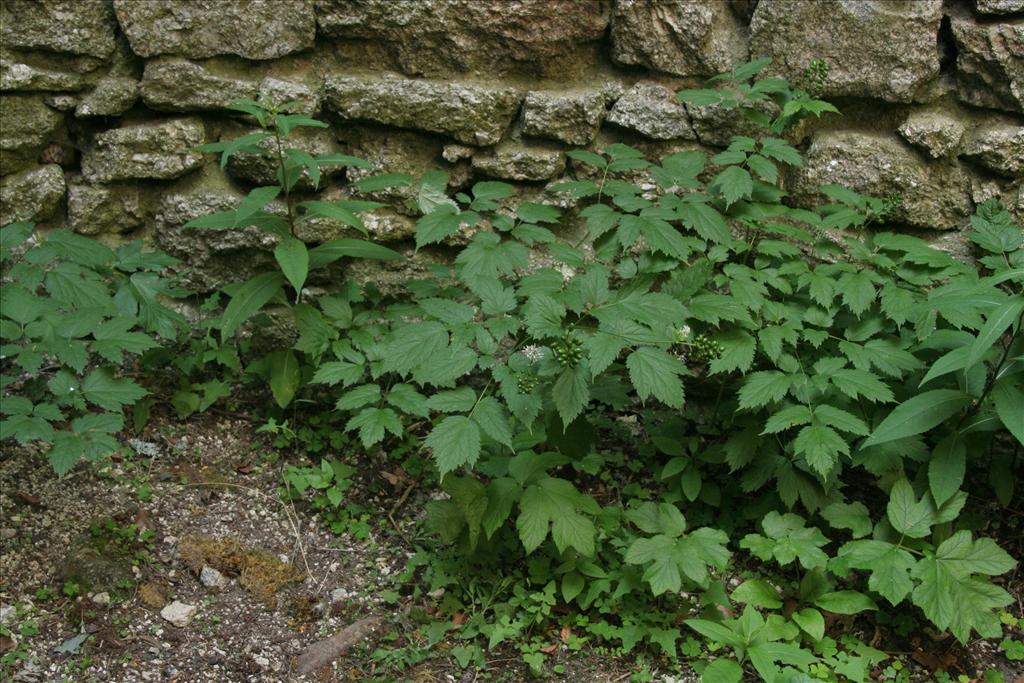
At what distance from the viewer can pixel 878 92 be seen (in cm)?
289

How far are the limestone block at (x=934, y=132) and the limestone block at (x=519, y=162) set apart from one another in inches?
44.7

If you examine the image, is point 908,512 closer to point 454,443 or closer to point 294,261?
point 454,443

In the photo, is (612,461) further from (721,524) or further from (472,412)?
(472,412)

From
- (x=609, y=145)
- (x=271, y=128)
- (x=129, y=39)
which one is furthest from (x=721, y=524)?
(x=129, y=39)

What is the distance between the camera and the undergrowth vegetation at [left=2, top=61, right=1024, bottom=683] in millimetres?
2350

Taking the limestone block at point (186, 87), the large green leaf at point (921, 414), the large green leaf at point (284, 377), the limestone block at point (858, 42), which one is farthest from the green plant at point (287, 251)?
the large green leaf at point (921, 414)

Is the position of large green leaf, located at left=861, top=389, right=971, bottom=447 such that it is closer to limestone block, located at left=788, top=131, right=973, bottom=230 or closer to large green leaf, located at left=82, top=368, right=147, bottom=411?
limestone block, located at left=788, top=131, right=973, bottom=230

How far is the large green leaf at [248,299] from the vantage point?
2836 mm

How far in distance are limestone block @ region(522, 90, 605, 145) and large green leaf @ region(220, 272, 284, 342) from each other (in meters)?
0.99

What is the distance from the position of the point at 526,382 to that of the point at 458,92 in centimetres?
119

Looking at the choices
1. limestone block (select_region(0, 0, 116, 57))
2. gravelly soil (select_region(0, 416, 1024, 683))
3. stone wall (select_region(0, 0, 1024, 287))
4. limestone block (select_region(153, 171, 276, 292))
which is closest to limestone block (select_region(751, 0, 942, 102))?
stone wall (select_region(0, 0, 1024, 287))

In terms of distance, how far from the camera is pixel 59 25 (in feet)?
9.61

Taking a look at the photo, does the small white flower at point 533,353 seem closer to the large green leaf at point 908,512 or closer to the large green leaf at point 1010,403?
the large green leaf at point 908,512

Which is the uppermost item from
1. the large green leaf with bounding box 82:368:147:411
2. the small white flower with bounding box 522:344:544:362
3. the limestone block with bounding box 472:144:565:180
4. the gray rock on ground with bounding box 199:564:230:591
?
the limestone block with bounding box 472:144:565:180
